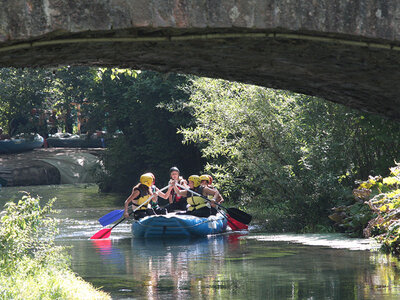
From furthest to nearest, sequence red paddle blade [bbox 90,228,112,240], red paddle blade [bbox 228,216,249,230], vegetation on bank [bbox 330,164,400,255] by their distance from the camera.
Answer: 1. red paddle blade [bbox 228,216,249,230]
2. red paddle blade [bbox 90,228,112,240]
3. vegetation on bank [bbox 330,164,400,255]

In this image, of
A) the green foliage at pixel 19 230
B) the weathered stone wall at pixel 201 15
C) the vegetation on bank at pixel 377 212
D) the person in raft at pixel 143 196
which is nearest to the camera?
the weathered stone wall at pixel 201 15

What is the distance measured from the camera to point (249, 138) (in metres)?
18.4

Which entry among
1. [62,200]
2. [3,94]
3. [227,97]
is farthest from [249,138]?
[3,94]

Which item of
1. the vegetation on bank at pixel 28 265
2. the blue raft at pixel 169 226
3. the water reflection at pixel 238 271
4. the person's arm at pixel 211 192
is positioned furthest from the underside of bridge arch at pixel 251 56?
the person's arm at pixel 211 192

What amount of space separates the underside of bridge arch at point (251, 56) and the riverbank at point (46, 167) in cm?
3358

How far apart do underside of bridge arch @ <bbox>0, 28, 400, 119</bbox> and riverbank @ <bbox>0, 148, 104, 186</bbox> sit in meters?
33.6

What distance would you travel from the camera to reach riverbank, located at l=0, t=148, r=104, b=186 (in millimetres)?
38594

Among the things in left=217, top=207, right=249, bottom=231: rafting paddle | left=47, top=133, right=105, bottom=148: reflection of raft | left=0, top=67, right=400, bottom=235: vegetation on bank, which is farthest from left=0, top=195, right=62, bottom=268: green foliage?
left=47, top=133, right=105, bottom=148: reflection of raft

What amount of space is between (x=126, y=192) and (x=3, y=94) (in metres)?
8.79

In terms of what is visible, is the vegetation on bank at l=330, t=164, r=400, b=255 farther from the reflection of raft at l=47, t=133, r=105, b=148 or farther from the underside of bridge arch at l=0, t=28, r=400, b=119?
the reflection of raft at l=47, t=133, r=105, b=148

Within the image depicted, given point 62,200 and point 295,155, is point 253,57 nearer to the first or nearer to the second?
point 295,155

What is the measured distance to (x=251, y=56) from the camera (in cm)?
419

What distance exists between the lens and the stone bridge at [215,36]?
3.37 meters

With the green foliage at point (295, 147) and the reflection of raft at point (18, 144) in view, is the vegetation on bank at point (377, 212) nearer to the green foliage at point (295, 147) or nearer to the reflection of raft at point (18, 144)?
the green foliage at point (295, 147)
